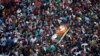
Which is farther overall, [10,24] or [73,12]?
[73,12]

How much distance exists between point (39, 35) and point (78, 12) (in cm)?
241

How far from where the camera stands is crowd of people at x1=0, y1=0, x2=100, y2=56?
30.6 ft

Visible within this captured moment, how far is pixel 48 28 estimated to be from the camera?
1009 cm

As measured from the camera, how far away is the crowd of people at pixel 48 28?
9336 mm

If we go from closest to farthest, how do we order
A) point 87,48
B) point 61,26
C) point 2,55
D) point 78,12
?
point 2,55
point 87,48
point 61,26
point 78,12

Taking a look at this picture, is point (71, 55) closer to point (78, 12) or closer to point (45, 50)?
point (45, 50)

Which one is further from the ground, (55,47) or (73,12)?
(73,12)

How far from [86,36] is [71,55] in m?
1.18

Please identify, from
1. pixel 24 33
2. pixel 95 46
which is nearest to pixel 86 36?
pixel 95 46

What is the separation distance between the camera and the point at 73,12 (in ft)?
36.1

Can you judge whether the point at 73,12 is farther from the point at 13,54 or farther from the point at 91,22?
the point at 13,54

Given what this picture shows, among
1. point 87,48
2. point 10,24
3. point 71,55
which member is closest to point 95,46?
point 87,48

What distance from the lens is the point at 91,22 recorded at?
35.4 feet

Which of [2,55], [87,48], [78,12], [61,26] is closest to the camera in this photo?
[2,55]
